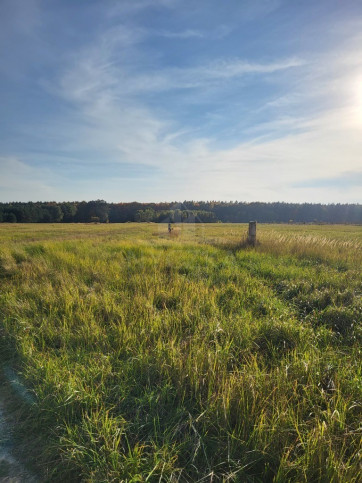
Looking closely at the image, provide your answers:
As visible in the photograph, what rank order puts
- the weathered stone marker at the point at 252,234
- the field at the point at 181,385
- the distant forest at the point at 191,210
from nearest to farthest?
the field at the point at 181,385, the weathered stone marker at the point at 252,234, the distant forest at the point at 191,210

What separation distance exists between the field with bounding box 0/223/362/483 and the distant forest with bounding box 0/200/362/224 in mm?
74796

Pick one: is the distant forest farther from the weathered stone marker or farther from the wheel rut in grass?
the wheel rut in grass

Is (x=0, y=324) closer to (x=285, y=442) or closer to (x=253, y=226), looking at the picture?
(x=285, y=442)

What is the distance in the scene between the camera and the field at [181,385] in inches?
67.9

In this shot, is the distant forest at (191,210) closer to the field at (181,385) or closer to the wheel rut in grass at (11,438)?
the field at (181,385)

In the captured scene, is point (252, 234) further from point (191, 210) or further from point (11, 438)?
point (191, 210)

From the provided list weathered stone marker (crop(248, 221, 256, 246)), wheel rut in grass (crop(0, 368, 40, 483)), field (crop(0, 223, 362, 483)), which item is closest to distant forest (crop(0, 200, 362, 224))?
weathered stone marker (crop(248, 221, 256, 246))

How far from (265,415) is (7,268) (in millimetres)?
6929

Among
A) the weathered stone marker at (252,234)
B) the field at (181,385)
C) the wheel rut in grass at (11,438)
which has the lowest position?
the wheel rut in grass at (11,438)

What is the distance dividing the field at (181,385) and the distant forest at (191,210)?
2945 inches

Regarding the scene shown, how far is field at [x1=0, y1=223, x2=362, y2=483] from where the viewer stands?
172cm

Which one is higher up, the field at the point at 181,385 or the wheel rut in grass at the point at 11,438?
the field at the point at 181,385

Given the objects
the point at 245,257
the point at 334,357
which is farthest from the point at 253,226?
the point at 334,357

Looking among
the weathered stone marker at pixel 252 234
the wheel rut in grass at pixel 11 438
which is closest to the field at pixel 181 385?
the wheel rut in grass at pixel 11 438
